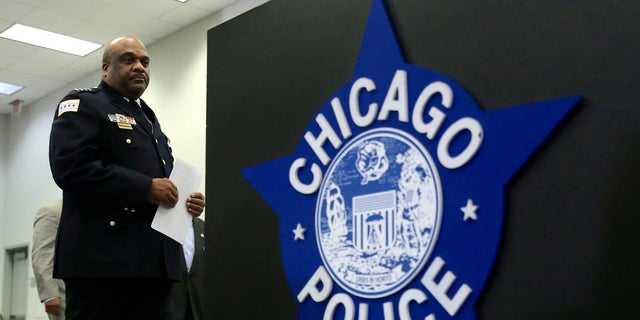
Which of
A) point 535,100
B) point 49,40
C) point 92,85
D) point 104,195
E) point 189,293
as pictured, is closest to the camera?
point 535,100

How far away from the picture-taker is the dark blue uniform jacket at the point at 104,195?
1999 millimetres

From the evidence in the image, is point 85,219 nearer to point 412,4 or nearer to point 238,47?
point 238,47

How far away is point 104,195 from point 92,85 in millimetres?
6596

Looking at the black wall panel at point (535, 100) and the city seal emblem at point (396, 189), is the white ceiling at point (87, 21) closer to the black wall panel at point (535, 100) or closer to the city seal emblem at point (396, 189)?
the black wall panel at point (535, 100)

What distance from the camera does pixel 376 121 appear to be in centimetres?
183

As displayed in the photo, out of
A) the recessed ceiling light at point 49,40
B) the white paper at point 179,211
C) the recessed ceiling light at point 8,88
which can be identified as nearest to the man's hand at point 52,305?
the white paper at point 179,211

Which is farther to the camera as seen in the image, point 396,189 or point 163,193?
point 163,193

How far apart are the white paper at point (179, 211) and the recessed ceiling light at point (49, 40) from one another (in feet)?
17.7

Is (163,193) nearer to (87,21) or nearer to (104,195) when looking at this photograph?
(104,195)

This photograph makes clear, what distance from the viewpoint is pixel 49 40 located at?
722 cm

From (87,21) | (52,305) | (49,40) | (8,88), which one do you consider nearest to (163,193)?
(52,305)

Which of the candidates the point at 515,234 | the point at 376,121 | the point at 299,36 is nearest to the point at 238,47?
the point at 299,36

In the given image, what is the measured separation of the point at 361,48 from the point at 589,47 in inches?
26.2

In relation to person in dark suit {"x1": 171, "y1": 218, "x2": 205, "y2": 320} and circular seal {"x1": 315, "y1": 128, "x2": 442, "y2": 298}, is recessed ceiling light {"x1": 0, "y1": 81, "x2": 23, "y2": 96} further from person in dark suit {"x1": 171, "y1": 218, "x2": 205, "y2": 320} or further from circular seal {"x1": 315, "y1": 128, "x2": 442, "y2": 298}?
circular seal {"x1": 315, "y1": 128, "x2": 442, "y2": 298}
